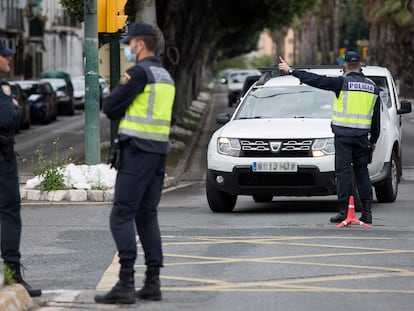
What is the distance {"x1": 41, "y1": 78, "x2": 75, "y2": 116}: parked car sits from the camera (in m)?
52.2

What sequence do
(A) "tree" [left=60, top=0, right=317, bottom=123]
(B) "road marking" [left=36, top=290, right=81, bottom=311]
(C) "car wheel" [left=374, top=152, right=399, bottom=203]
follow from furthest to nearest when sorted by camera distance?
(A) "tree" [left=60, top=0, right=317, bottom=123], (C) "car wheel" [left=374, top=152, right=399, bottom=203], (B) "road marking" [left=36, top=290, right=81, bottom=311]

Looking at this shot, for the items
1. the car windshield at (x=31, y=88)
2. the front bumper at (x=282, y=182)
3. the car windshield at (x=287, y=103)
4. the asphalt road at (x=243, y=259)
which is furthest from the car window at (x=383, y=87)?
the car windshield at (x=31, y=88)

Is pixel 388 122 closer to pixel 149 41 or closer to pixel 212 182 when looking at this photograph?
pixel 212 182

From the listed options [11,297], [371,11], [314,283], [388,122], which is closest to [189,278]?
[314,283]

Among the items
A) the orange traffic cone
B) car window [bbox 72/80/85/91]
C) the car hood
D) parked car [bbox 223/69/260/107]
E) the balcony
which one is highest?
the car hood

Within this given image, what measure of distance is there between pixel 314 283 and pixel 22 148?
22613mm

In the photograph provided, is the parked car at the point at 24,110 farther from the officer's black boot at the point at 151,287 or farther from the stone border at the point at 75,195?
the officer's black boot at the point at 151,287

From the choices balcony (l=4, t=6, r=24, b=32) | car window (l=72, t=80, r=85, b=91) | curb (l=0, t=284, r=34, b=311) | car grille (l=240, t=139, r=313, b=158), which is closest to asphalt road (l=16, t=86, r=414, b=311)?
curb (l=0, t=284, r=34, b=311)

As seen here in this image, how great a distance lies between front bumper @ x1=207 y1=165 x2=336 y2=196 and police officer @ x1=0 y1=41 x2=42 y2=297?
5.96m

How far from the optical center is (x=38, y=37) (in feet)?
266

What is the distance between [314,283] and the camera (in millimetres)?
9375

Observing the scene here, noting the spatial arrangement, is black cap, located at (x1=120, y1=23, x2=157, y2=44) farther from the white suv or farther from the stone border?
the stone border

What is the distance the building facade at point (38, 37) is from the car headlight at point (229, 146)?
4952 centimetres

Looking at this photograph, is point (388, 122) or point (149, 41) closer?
point (149, 41)
